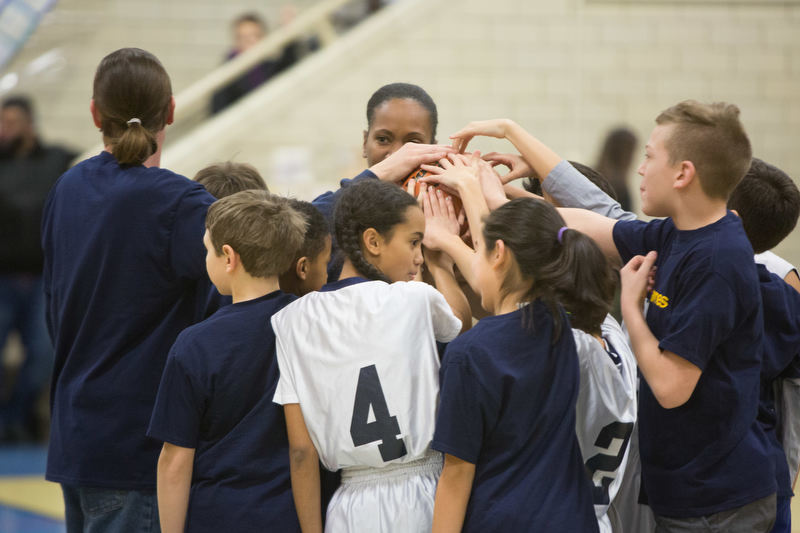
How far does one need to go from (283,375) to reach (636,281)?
0.93 meters

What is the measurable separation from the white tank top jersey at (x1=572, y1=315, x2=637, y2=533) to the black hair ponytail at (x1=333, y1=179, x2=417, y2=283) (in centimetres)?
54

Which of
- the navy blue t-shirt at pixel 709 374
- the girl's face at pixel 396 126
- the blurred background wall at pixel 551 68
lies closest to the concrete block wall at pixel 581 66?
the blurred background wall at pixel 551 68

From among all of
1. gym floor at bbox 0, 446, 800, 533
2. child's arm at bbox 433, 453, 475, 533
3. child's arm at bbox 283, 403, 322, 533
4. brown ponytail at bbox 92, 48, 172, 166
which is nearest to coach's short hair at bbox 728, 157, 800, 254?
child's arm at bbox 433, 453, 475, 533

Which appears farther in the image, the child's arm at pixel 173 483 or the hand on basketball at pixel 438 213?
the hand on basketball at pixel 438 213

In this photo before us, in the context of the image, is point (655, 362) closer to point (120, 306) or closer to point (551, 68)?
point (120, 306)

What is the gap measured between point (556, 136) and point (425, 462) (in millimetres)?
7625

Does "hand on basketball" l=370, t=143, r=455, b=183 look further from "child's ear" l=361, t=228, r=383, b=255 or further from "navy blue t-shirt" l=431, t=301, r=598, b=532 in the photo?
"navy blue t-shirt" l=431, t=301, r=598, b=532

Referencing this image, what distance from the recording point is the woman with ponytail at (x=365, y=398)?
2.32 metres

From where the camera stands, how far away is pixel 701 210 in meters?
2.36

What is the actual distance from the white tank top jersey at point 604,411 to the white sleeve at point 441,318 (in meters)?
0.30

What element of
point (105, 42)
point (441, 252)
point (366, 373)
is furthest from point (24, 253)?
point (366, 373)

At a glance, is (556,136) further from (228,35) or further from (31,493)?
(31,493)

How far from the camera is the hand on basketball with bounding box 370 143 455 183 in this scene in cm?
272

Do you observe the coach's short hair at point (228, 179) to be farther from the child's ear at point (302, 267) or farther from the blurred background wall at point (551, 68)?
the blurred background wall at point (551, 68)
